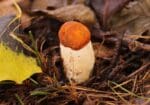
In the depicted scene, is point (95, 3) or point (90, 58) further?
point (95, 3)

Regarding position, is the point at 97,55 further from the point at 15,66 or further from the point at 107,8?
the point at 15,66

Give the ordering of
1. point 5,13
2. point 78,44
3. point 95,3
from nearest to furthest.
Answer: point 78,44 → point 95,3 → point 5,13

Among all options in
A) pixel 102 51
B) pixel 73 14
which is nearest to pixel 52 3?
pixel 73 14

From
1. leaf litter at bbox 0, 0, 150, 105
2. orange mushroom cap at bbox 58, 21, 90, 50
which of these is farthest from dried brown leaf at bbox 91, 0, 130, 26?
orange mushroom cap at bbox 58, 21, 90, 50

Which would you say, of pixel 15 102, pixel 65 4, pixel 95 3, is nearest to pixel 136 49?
pixel 95 3

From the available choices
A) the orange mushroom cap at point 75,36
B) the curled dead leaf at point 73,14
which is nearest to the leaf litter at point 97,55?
the curled dead leaf at point 73,14

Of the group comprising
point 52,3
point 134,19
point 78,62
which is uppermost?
point 52,3

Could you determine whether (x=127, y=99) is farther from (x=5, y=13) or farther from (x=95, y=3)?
(x=5, y=13)

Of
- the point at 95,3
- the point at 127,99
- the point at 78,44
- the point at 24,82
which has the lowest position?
the point at 127,99

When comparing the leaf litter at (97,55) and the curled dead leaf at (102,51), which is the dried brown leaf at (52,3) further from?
the curled dead leaf at (102,51)
